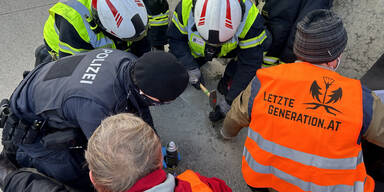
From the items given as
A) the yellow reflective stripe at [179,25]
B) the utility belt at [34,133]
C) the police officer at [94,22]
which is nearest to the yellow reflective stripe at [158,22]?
the yellow reflective stripe at [179,25]

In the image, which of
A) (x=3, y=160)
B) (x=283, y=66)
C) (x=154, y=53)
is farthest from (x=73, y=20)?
(x=283, y=66)

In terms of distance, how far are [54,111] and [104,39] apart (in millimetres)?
950

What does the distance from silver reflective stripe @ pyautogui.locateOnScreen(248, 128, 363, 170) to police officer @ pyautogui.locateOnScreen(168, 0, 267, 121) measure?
937 mm

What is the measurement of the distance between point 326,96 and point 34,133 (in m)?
1.69

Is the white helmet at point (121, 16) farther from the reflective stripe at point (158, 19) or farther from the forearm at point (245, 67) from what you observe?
the forearm at point (245, 67)

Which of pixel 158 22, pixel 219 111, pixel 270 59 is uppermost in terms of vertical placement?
pixel 158 22

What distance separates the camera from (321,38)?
134 centimetres

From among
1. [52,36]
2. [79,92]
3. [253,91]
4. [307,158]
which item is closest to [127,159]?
[79,92]

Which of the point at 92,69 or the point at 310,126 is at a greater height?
the point at 92,69

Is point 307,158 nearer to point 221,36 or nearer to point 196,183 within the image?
point 196,183

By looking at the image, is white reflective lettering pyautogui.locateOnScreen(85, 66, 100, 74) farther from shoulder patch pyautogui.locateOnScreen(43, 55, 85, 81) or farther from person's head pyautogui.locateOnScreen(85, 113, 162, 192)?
person's head pyautogui.locateOnScreen(85, 113, 162, 192)

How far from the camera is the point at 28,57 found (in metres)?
3.43

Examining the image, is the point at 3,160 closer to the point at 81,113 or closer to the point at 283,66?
the point at 81,113

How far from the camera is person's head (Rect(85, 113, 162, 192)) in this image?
921 mm
